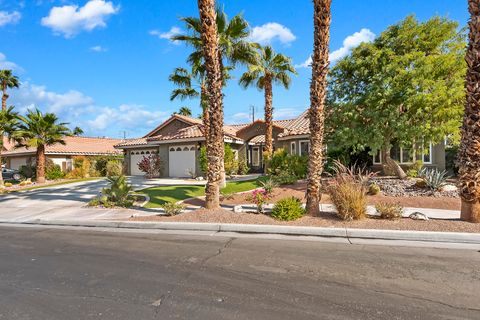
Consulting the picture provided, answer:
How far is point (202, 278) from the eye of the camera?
16.6 feet

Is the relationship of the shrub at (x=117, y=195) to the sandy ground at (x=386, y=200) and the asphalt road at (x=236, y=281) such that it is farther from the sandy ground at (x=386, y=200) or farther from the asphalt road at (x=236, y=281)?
the asphalt road at (x=236, y=281)

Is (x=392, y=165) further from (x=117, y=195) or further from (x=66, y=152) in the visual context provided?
(x=66, y=152)

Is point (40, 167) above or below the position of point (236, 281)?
above

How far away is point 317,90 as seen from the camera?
916 cm

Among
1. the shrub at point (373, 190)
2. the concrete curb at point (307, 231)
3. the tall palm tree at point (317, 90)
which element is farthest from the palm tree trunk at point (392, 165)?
the concrete curb at point (307, 231)

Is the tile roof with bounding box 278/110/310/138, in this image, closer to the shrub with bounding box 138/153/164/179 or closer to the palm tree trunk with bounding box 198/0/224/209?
the shrub with bounding box 138/153/164/179

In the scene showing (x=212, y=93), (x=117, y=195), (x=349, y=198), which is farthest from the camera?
(x=117, y=195)

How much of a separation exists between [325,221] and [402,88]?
24.6ft

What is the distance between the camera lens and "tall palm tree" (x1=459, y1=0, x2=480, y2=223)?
25.4ft

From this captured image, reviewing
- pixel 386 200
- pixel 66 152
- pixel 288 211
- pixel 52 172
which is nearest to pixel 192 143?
pixel 52 172

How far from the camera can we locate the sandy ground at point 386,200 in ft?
35.8

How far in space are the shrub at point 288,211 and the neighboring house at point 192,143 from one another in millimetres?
11894

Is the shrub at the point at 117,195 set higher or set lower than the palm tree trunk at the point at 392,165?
lower

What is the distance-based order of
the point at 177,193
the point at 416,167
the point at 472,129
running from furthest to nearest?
the point at 416,167
the point at 177,193
the point at 472,129
